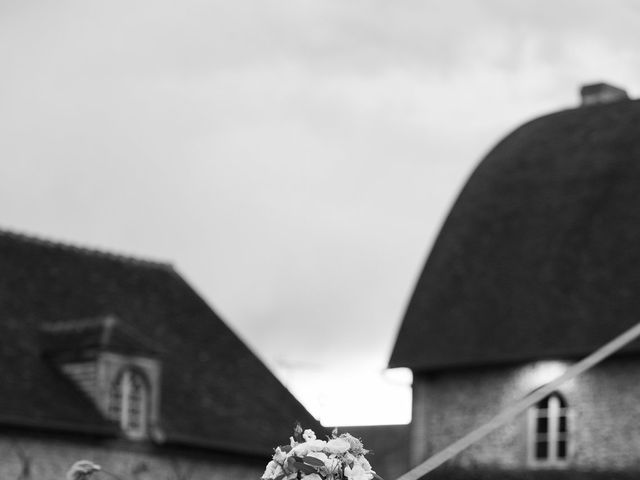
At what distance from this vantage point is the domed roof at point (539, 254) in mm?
34938

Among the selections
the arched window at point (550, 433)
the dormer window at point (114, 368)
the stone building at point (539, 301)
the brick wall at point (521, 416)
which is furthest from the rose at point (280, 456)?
the arched window at point (550, 433)

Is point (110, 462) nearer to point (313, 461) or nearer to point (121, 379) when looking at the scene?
point (121, 379)

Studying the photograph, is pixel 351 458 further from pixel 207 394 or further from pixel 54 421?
pixel 207 394

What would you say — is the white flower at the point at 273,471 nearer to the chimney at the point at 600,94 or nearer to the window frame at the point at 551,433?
the window frame at the point at 551,433

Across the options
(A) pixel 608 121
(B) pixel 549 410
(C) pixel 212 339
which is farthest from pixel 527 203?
(C) pixel 212 339

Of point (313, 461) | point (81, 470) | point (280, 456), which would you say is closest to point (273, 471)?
point (280, 456)

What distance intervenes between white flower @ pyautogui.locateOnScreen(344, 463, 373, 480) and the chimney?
1269 inches

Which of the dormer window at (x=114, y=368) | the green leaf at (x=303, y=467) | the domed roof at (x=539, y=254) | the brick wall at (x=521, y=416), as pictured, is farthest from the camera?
the domed roof at (x=539, y=254)

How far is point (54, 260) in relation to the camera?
125 ft

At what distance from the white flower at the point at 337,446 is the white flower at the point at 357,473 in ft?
0.27

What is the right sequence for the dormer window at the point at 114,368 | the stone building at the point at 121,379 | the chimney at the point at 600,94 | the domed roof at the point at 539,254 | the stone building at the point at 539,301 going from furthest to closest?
the chimney at the point at 600,94 < the domed roof at the point at 539,254 < the dormer window at the point at 114,368 < the stone building at the point at 539,301 < the stone building at the point at 121,379

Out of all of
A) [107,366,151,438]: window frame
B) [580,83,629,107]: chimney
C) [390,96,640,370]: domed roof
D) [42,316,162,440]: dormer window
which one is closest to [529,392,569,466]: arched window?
[390,96,640,370]: domed roof

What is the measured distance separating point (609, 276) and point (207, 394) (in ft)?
26.7

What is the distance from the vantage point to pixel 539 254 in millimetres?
36500
